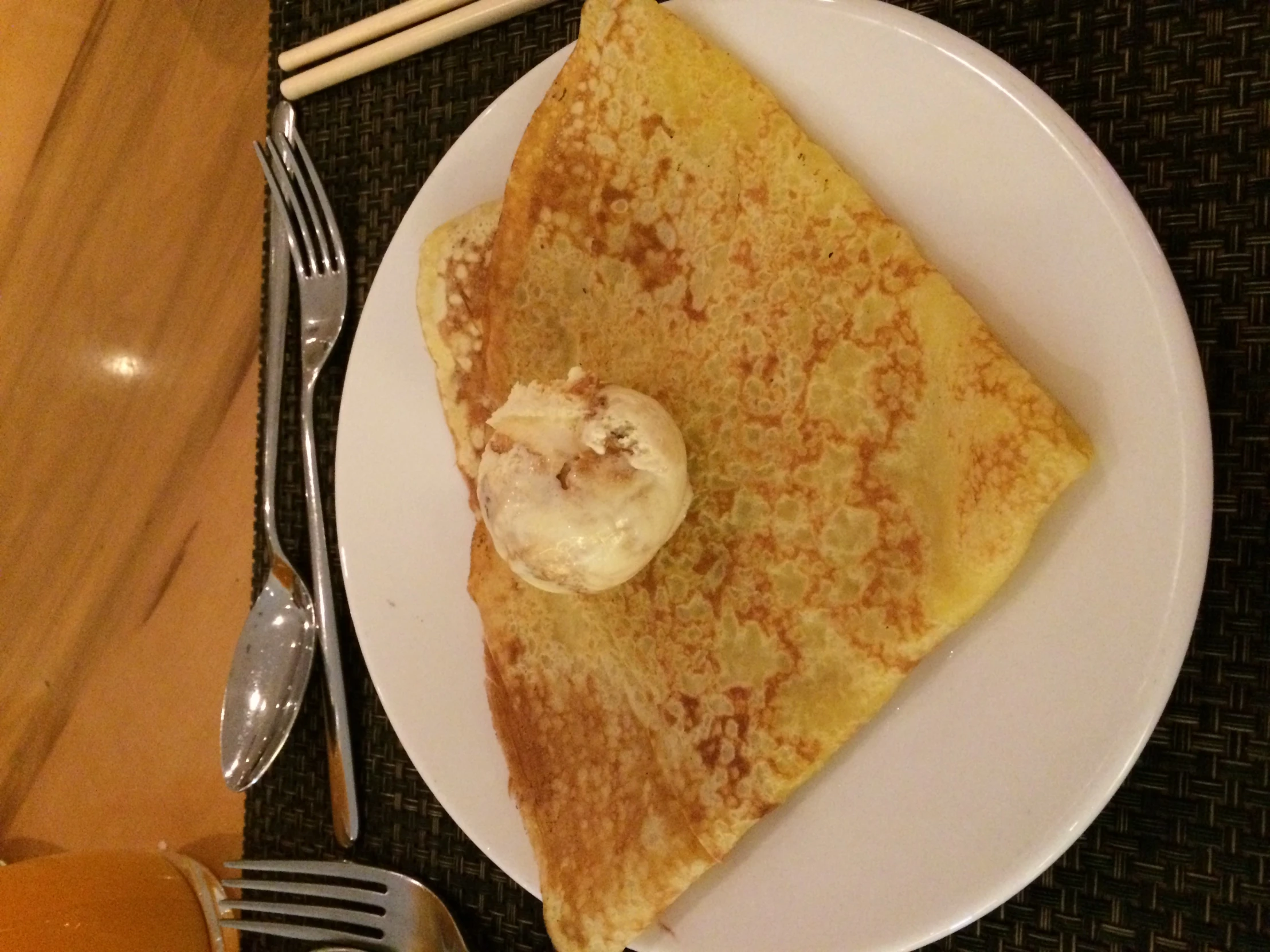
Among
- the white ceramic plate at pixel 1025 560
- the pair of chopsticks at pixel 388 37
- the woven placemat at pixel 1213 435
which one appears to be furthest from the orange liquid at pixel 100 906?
the pair of chopsticks at pixel 388 37

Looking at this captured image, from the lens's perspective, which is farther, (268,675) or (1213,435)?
(268,675)

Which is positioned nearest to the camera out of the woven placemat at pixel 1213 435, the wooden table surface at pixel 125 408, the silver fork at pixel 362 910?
the woven placemat at pixel 1213 435

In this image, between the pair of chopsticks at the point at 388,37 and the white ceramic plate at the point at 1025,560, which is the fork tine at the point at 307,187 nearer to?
the pair of chopsticks at the point at 388,37

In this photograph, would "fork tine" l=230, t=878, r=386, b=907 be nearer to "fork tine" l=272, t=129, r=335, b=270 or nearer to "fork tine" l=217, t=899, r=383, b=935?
"fork tine" l=217, t=899, r=383, b=935

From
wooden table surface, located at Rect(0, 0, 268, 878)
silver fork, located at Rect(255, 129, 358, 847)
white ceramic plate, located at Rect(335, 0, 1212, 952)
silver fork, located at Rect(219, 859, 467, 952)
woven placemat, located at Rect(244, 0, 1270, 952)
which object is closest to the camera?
white ceramic plate, located at Rect(335, 0, 1212, 952)

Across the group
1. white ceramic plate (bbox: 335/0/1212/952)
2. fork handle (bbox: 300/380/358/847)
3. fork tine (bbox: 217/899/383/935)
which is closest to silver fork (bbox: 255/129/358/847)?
fork handle (bbox: 300/380/358/847)

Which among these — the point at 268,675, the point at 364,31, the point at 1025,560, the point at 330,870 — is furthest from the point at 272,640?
the point at 1025,560

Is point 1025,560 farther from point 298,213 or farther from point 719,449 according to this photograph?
point 298,213
